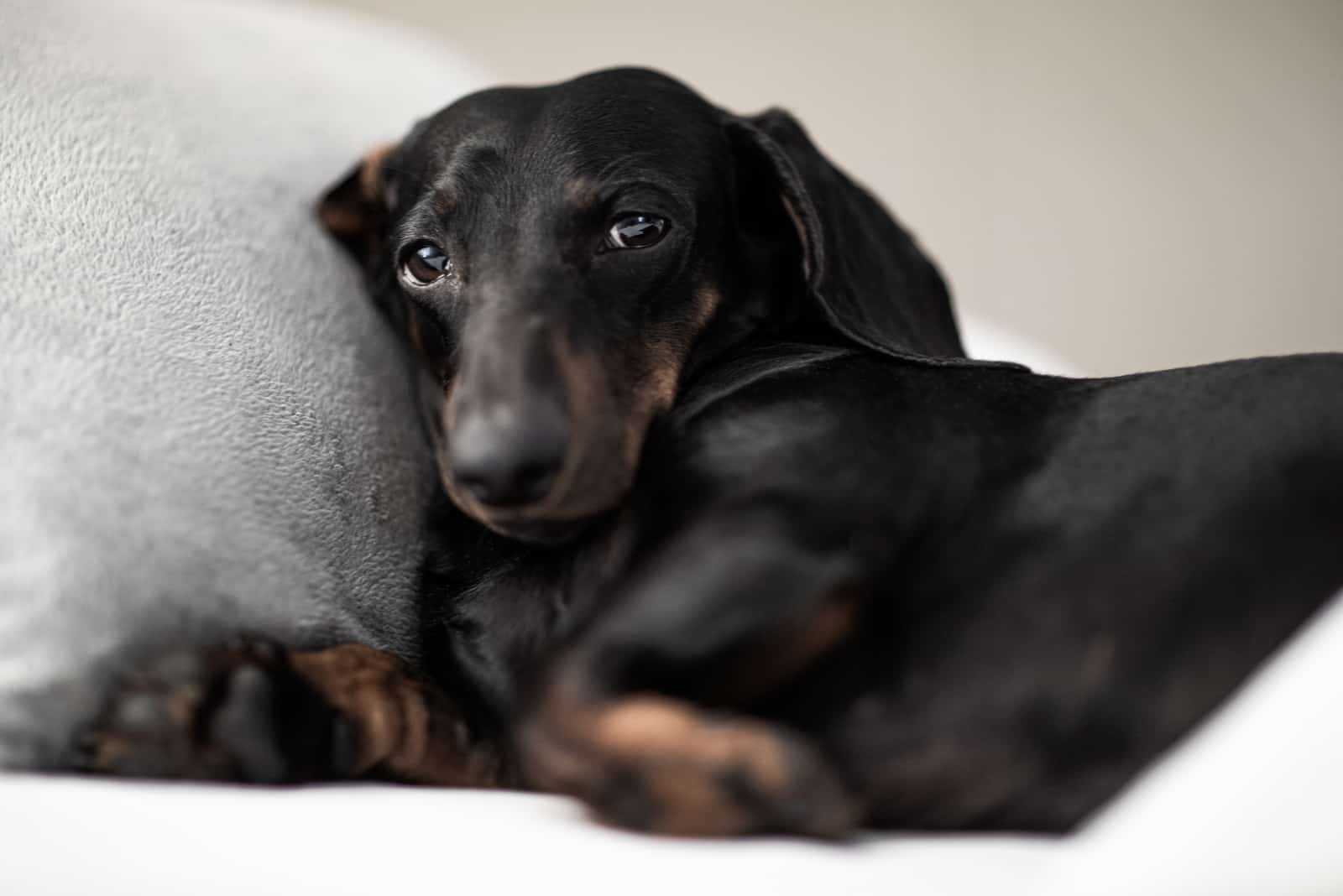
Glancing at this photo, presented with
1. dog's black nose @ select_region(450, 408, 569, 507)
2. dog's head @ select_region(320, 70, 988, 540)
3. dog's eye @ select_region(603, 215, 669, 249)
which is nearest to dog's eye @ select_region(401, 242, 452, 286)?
dog's head @ select_region(320, 70, 988, 540)

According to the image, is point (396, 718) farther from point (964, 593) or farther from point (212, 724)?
point (964, 593)

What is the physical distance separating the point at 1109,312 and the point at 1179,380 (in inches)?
120

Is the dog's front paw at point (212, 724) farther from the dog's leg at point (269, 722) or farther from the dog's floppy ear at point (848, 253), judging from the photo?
the dog's floppy ear at point (848, 253)

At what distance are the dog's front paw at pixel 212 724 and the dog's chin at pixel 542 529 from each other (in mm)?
296

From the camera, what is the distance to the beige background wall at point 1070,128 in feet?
13.6

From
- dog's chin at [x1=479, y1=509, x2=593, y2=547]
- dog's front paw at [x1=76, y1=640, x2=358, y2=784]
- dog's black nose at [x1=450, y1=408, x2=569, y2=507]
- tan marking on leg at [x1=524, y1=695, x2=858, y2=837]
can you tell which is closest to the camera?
tan marking on leg at [x1=524, y1=695, x2=858, y2=837]

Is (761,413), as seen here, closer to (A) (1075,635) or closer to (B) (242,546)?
(A) (1075,635)

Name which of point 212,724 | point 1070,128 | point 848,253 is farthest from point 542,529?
point 1070,128

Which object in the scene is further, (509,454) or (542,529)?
(542,529)

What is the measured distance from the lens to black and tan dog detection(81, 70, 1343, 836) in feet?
4.01

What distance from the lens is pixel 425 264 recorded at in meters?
1.86

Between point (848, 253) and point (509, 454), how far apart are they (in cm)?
73

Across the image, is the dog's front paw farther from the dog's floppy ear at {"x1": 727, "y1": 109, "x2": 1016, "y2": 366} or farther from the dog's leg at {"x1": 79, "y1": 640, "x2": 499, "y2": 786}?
the dog's floppy ear at {"x1": 727, "y1": 109, "x2": 1016, "y2": 366}

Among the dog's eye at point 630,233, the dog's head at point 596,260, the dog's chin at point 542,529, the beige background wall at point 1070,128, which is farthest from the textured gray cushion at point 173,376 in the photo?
the beige background wall at point 1070,128
